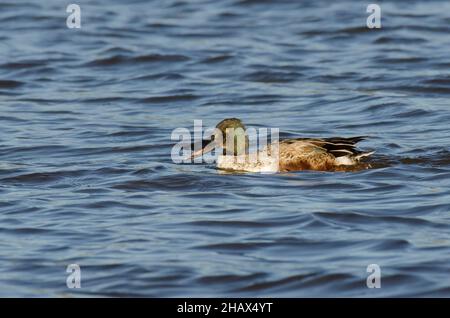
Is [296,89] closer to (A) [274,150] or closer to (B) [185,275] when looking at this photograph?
(A) [274,150]

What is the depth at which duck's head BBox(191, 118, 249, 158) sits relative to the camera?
10.6 m

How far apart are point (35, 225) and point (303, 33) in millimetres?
9827

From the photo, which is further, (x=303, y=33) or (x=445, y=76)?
(x=303, y=33)

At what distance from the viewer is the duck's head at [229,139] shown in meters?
10.6

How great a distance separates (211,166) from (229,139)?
318 mm

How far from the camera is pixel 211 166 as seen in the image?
10.7 meters

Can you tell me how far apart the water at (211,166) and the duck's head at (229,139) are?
1.16 feet

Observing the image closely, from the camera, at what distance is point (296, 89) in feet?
47.0
